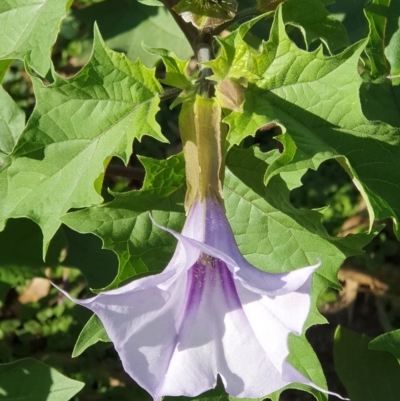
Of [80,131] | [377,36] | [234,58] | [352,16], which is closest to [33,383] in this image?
[80,131]

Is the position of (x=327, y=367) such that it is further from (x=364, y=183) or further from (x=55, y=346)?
(x=364, y=183)

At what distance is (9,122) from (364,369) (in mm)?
1072

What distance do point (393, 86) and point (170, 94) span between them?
0.62 m

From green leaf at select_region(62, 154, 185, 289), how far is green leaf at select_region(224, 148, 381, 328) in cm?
12

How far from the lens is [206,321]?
108cm

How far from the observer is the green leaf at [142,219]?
118 centimetres

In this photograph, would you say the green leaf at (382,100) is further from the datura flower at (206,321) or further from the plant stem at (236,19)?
the datura flower at (206,321)

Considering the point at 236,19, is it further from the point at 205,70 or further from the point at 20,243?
the point at 20,243

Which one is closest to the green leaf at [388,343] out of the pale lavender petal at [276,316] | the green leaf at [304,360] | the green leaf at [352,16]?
the green leaf at [304,360]

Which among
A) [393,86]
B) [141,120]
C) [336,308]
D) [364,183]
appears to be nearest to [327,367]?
[336,308]

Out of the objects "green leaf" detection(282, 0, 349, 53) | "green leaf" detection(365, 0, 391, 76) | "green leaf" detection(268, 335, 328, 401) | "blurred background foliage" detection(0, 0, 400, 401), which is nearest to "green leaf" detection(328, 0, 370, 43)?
"green leaf" detection(365, 0, 391, 76)

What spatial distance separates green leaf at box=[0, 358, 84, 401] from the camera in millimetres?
1493

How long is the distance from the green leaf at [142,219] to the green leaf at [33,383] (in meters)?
0.40

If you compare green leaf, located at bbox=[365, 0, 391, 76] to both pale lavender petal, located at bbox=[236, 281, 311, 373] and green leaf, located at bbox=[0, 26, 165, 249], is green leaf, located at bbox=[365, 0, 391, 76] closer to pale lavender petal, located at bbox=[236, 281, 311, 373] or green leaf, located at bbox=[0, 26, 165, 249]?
green leaf, located at bbox=[0, 26, 165, 249]
